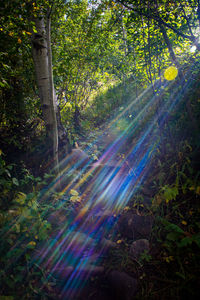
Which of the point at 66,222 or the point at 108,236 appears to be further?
the point at 66,222

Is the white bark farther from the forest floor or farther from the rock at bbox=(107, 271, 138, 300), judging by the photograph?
the rock at bbox=(107, 271, 138, 300)

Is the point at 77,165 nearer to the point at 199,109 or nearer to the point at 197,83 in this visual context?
the point at 199,109

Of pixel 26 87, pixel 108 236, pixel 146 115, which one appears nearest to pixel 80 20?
pixel 26 87

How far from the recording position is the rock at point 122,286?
164cm

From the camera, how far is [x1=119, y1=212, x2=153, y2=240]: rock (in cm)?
226

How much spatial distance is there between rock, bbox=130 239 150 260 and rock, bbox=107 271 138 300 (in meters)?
0.28

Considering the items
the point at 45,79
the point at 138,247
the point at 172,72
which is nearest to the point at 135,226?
the point at 138,247

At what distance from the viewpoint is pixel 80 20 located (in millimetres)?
6062

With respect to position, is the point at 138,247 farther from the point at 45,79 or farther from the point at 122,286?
the point at 45,79

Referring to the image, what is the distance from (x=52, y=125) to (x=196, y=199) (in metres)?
2.78

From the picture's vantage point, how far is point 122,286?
168 centimetres

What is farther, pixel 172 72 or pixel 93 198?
pixel 172 72

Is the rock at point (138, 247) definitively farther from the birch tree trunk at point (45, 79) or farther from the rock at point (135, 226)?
the birch tree trunk at point (45, 79)

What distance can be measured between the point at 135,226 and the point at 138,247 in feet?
1.02
